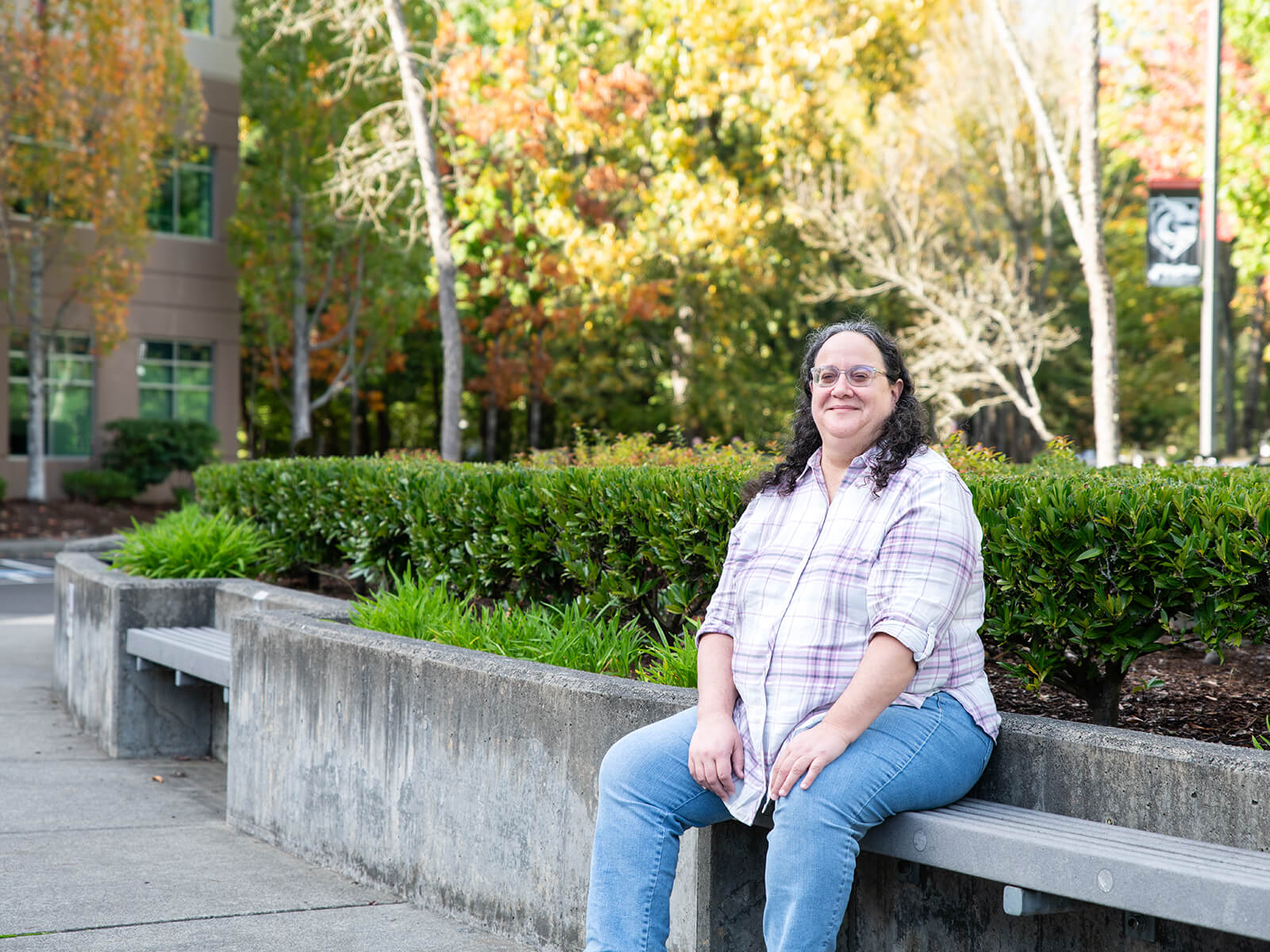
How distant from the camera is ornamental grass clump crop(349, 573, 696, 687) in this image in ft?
15.6

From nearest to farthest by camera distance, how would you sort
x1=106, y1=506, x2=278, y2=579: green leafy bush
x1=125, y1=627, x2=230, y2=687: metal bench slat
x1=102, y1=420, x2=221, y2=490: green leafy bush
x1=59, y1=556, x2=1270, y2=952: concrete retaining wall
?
x1=59, y1=556, x2=1270, y2=952: concrete retaining wall
x1=125, y1=627, x2=230, y2=687: metal bench slat
x1=106, y1=506, x2=278, y2=579: green leafy bush
x1=102, y1=420, x2=221, y2=490: green leafy bush

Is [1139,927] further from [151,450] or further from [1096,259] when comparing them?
[151,450]

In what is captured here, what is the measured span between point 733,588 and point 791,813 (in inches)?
29.4

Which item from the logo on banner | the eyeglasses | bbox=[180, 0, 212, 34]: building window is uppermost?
bbox=[180, 0, 212, 34]: building window

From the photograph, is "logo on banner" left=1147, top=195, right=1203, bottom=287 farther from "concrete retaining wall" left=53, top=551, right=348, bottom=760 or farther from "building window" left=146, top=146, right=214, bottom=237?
"building window" left=146, top=146, right=214, bottom=237

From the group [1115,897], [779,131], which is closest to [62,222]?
[779,131]

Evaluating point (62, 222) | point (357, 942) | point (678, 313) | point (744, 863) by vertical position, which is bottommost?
point (357, 942)

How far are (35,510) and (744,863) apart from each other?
23115 mm

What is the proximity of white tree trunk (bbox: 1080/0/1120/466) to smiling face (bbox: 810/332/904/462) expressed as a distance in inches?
343

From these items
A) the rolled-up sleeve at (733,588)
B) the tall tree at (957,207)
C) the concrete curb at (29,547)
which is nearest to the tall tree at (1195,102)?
the tall tree at (957,207)

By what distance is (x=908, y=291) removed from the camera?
2089cm

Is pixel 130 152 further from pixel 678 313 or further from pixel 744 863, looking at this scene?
pixel 744 863

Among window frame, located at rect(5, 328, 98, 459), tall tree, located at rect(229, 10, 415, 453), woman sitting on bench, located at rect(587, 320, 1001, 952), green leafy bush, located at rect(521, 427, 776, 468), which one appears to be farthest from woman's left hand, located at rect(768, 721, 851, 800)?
window frame, located at rect(5, 328, 98, 459)

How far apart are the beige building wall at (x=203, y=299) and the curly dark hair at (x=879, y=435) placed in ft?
83.7
